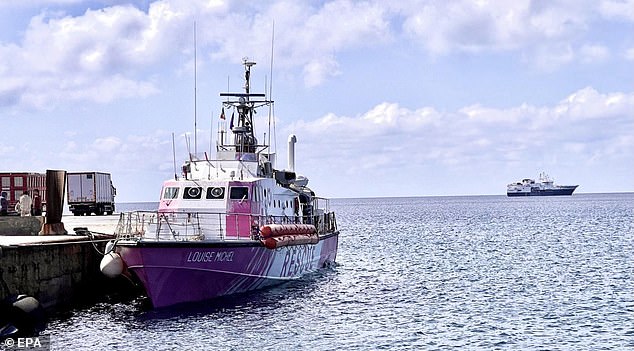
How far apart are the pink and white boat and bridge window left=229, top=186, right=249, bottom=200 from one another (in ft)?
0.11

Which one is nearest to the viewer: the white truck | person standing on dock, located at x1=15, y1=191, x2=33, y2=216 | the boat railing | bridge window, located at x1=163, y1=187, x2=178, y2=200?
the boat railing

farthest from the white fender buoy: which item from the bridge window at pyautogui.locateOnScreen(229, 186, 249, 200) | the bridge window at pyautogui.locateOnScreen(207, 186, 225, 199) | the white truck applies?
the white truck

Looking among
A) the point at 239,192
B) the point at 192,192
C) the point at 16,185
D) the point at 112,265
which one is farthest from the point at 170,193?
the point at 16,185

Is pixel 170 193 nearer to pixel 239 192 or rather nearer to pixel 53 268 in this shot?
pixel 239 192

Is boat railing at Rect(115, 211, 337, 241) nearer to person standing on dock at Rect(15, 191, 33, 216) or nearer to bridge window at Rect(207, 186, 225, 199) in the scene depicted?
bridge window at Rect(207, 186, 225, 199)

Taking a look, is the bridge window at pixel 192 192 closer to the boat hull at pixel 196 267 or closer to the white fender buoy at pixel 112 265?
the boat hull at pixel 196 267

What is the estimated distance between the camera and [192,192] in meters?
28.7

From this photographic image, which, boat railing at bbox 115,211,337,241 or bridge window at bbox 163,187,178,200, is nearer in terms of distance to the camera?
boat railing at bbox 115,211,337,241

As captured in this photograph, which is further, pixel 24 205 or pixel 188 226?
pixel 24 205

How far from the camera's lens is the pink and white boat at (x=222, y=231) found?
24828mm

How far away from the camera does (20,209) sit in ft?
120

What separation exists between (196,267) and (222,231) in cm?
224

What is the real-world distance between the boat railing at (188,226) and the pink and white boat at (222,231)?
0.03 meters

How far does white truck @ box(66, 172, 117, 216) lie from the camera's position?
58281mm
